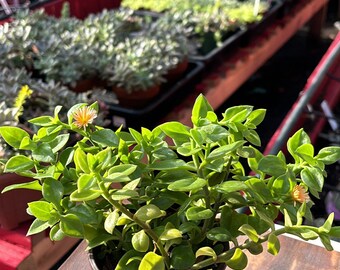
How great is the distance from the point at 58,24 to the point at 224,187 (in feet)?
5.07

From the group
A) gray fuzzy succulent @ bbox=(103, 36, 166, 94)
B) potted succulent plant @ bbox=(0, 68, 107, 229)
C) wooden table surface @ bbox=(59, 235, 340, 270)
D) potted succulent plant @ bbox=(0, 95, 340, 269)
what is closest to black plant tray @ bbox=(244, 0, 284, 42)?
gray fuzzy succulent @ bbox=(103, 36, 166, 94)

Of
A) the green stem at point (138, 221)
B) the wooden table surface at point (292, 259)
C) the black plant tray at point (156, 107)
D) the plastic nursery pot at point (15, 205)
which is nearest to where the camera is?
the green stem at point (138, 221)

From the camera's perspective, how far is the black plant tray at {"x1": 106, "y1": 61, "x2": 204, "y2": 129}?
1.53 m

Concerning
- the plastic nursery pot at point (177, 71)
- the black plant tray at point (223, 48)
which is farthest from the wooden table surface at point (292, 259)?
the black plant tray at point (223, 48)

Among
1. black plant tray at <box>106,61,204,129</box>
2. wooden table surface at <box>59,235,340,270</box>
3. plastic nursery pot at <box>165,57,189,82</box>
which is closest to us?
wooden table surface at <box>59,235,340,270</box>

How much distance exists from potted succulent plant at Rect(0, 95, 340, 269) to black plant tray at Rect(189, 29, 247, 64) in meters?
1.34

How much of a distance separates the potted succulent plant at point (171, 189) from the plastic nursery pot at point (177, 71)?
1119 mm

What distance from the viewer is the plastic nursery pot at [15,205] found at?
42.9 inches

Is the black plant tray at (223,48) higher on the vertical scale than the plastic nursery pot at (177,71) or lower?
lower

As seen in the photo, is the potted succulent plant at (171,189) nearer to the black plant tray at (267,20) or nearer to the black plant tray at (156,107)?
the black plant tray at (156,107)

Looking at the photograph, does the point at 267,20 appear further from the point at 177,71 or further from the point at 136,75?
the point at 136,75

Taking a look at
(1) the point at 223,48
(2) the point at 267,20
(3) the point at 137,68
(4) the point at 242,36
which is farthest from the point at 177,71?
(2) the point at 267,20

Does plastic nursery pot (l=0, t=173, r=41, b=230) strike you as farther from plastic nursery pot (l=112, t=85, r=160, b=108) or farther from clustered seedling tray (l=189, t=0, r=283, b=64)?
clustered seedling tray (l=189, t=0, r=283, b=64)

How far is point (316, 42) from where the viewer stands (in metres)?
3.83
